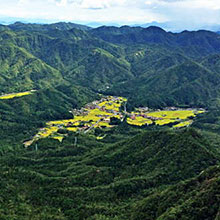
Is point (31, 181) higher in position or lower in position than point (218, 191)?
lower

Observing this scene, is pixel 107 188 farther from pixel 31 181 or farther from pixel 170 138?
pixel 170 138

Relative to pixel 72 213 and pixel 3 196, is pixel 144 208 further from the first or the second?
pixel 3 196

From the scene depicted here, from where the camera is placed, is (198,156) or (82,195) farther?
(198,156)

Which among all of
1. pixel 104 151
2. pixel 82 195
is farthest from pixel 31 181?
pixel 104 151

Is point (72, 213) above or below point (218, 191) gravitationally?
below

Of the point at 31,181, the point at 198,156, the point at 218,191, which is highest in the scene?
the point at 218,191

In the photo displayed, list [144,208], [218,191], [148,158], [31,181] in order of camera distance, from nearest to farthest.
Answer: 1. [218,191]
2. [144,208]
3. [31,181]
4. [148,158]

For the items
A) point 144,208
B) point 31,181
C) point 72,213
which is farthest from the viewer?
point 31,181

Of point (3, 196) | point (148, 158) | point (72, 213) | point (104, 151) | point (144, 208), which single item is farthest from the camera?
point (104, 151)

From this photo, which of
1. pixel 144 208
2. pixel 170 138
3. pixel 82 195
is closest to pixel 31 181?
pixel 82 195
